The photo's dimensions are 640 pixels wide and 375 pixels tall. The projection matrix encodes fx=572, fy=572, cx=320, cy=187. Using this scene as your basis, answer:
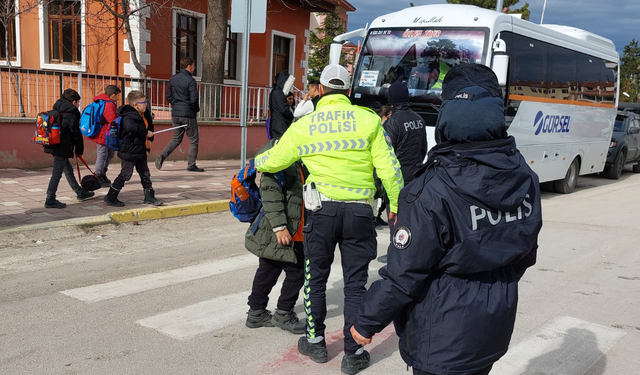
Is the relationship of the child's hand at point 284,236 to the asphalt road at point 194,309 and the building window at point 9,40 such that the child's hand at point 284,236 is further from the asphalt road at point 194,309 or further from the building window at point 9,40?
the building window at point 9,40

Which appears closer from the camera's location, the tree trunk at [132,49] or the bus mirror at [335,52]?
the bus mirror at [335,52]

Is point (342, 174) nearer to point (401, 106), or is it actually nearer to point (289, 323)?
point (289, 323)

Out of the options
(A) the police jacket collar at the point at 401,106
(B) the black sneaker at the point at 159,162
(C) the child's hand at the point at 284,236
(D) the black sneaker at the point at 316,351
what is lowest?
(D) the black sneaker at the point at 316,351

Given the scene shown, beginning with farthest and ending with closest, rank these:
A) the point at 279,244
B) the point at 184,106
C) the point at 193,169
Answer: the point at 193,169 < the point at 184,106 < the point at 279,244

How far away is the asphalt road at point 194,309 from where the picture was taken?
3.88 meters

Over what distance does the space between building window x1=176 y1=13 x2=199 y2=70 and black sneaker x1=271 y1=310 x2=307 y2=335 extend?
45.7 ft

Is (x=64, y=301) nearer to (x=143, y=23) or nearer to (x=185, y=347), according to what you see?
(x=185, y=347)

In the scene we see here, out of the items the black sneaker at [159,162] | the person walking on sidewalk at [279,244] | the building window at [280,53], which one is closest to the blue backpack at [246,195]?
the person walking on sidewalk at [279,244]

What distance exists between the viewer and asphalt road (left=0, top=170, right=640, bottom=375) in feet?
12.7

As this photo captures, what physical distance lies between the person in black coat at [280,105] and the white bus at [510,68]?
136 centimetres

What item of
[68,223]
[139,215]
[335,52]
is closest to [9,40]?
[335,52]

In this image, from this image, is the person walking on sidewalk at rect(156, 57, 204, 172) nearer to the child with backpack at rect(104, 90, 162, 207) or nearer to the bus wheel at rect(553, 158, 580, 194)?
the child with backpack at rect(104, 90, 162, 207)

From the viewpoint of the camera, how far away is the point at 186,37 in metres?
17.3

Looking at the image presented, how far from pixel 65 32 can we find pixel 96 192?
8.53 meters
